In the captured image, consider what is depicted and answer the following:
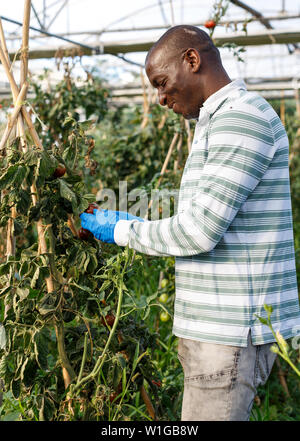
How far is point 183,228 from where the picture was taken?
3.85 ft

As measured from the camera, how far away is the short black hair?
49.4 inches

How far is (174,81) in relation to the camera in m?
1.26

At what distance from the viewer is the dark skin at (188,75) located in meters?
1.25

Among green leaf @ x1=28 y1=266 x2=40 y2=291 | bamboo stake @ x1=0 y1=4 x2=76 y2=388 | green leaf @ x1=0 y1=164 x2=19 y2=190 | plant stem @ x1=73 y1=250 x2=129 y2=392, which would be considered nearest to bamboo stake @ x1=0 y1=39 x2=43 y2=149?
bamboo stake @ x1=0 y1=4 x2=76 y2=388

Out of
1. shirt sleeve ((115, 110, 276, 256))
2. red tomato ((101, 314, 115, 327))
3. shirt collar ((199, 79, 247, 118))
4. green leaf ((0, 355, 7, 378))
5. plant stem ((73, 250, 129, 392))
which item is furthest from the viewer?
red tomato ((101, 314, 115, 327))

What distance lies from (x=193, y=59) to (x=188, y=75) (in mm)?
39

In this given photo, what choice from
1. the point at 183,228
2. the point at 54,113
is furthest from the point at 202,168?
the point at 54,113

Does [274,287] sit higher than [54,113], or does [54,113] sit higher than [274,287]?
[54,113]

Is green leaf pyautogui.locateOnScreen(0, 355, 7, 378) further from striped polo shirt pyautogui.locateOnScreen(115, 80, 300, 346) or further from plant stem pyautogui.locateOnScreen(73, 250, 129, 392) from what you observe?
striped polo shirt pyautogui.locateOnScreen(115, 80, 300, 346)

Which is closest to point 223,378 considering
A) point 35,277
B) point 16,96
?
point 35,277

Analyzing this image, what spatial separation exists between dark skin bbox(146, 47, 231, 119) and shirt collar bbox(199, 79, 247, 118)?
21 mm

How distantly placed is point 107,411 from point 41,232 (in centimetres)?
60

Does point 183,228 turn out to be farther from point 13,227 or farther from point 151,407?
point 151,407
